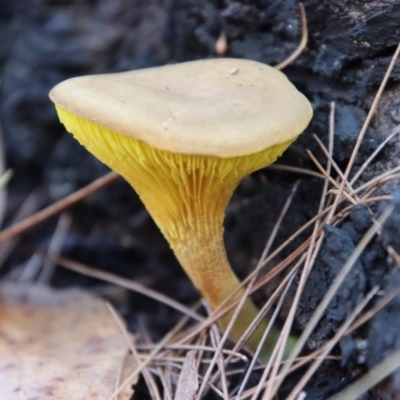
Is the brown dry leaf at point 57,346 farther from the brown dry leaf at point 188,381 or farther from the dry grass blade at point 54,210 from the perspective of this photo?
the dry grass blade at point 54,210

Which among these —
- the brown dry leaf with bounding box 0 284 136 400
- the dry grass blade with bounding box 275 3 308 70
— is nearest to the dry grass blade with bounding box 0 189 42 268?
the brown dry leaf with bounding box 0 284 136 400

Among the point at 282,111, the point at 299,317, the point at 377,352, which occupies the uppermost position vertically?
the point at 282,111

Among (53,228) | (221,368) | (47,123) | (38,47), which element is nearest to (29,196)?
(53,228)

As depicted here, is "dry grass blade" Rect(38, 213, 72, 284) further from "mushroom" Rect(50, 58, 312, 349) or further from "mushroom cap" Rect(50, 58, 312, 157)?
"mushroom cap" Rect(50, 58, 312, 157)

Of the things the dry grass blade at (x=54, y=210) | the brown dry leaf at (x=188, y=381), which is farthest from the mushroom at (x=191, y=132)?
the dry grass blade at (x=54, y=210)

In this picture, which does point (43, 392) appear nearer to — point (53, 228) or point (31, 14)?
point (53, 228)

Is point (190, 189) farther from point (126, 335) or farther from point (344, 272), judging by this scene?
point (126, 335)

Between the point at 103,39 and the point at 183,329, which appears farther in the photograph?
the point at 103,39
